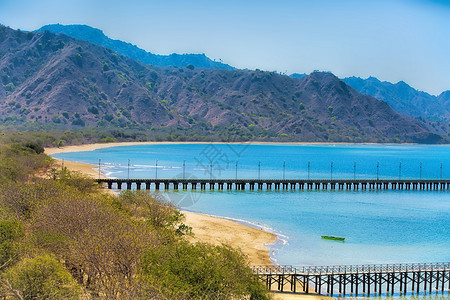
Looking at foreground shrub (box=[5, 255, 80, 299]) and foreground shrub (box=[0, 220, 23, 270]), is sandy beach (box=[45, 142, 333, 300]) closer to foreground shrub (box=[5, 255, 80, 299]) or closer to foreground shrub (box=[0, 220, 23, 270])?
foreground shrub (box=[0, 220, 23, 270])

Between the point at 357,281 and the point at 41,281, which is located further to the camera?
the point at 357,281

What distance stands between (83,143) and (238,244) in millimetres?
158593

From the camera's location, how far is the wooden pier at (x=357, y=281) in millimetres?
31470

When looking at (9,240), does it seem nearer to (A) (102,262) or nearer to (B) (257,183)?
(A) (102,262)

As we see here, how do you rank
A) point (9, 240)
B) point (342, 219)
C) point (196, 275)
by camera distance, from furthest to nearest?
point (342, 219) < point (9, 240) < point (196, 275)

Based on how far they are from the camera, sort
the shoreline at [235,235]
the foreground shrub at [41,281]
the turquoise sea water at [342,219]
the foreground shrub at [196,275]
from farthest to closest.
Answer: the turquoise sea water at [342,219] → the shoreline at [235,235] → the foreground shrub at [196,275] → the foreground shrub at [41,281]

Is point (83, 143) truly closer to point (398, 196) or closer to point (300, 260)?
point (398, 196)

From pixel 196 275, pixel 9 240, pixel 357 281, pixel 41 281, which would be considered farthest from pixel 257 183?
pixel 41 281

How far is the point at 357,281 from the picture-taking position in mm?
32469

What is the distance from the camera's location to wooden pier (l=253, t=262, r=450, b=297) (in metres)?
31.5

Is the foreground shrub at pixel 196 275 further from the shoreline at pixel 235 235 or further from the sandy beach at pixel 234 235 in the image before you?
the shoreline at pixel 235 235

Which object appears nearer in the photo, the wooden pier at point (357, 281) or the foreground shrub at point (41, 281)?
the foreground shrub at point (41, 281)

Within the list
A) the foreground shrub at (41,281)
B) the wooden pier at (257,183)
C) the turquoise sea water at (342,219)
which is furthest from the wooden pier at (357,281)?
the wooden pier at (257,183)

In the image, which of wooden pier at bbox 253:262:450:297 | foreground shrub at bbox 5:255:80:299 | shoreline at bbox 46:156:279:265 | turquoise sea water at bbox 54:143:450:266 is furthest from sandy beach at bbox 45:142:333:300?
foreground shrub at bbox 5:255:80:299
